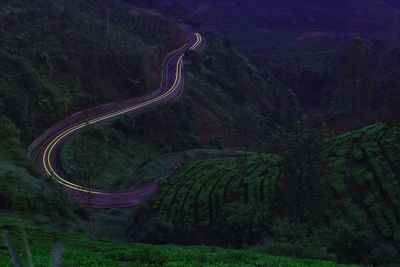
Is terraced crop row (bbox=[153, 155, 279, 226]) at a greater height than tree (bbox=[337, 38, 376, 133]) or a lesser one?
lesser

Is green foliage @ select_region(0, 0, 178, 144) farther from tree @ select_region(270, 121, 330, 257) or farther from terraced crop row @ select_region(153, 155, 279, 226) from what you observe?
tree @ select_region(270, 121, 330, 257)

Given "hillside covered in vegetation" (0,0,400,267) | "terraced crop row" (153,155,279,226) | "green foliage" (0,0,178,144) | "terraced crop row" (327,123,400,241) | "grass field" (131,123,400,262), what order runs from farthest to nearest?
"green foliage" (0,0,178,144) < "terraced crop row" (153,155,279,226) < "terraced crop row" (327,123,400,241) < "grass field" (131,123,400,262) < "hillside covered in vegetation" (0,0,400,267)

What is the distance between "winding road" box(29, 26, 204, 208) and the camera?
6316cm

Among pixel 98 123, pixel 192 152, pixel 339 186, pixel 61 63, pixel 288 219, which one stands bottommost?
pixel 288 219

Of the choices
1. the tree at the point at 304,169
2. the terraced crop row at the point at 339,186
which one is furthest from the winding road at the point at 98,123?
the tree at the point at 304,169

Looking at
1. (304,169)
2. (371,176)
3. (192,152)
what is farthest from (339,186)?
(192,152)

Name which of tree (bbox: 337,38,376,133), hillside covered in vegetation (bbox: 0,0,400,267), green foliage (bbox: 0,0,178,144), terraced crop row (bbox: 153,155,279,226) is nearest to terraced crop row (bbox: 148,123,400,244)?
terraced crop row (bbox: 153,155,279,226)

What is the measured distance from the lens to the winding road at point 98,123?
63.2 m

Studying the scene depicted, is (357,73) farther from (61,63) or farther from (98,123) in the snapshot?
(61,63)

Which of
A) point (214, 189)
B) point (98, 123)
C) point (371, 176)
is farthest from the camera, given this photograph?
point (98, 123)

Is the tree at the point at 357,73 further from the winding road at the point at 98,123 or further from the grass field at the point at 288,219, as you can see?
the winding road at the point at 98,123

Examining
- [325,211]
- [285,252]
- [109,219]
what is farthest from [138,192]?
[285,252]

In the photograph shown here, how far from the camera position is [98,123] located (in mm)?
85125

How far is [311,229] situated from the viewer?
40188 millimetres
